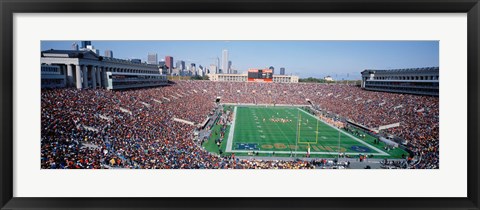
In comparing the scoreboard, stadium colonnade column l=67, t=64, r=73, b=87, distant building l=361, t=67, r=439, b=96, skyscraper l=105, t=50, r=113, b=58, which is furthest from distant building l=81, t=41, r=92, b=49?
distant building l=361, t=67, r=439, b=96

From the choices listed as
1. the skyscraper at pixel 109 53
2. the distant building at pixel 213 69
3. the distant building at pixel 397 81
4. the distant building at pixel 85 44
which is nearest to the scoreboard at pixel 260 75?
the distant building at pixel 213 69

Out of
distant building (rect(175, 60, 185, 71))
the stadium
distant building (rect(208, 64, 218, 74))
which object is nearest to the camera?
the stadium

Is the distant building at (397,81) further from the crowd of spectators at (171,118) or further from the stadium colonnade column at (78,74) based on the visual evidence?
the stadium colonnade column at (78,74)

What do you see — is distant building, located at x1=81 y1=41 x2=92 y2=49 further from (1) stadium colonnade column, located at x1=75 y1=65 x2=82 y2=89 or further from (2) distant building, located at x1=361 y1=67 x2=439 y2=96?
(2) distant building, located at x1=361 y1=67 x2=439 y2=96

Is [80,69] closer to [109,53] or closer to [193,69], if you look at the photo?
[109,53]
